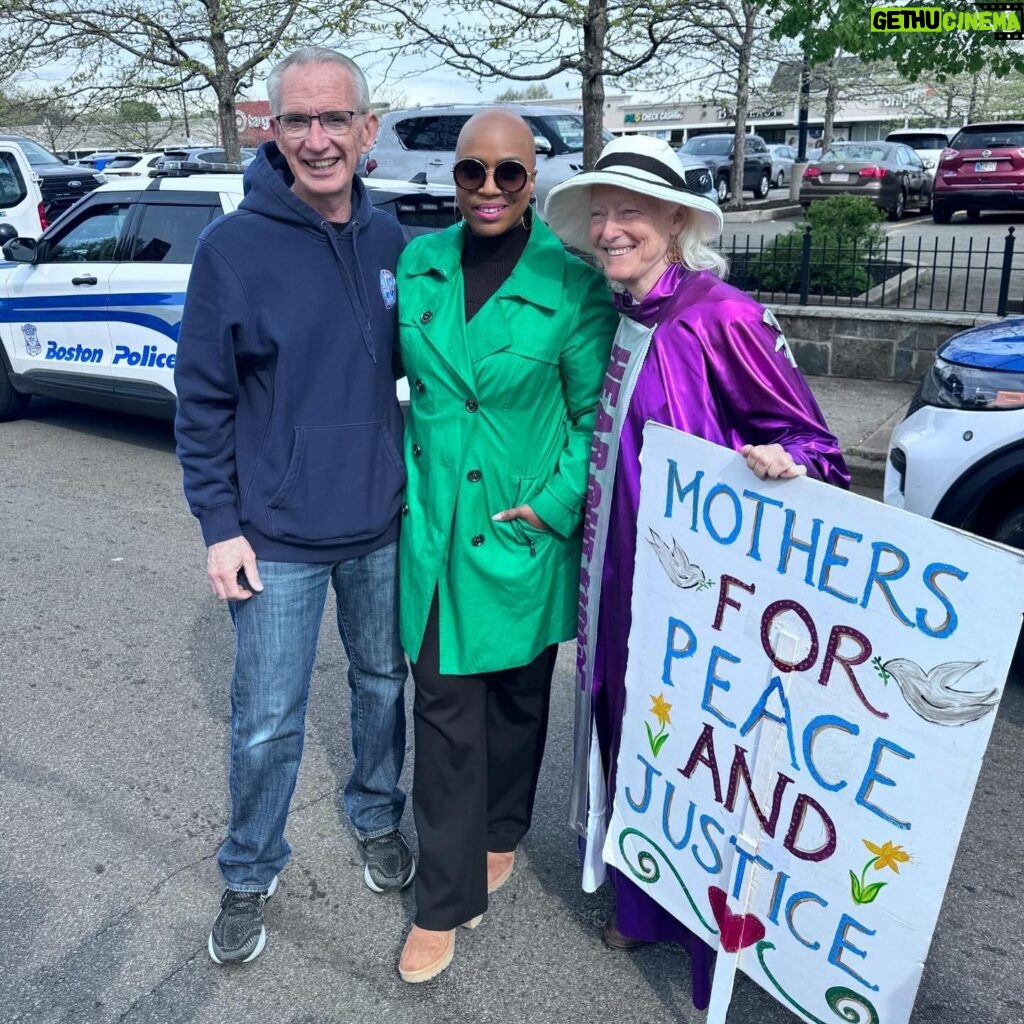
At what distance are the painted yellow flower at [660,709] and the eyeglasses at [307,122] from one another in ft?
4.50

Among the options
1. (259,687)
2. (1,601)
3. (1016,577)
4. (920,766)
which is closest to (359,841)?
(259,687)

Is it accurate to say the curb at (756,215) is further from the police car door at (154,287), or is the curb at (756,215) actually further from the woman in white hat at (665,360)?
the woman in white hat at (665,360)

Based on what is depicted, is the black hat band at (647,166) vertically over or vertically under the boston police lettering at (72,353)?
over

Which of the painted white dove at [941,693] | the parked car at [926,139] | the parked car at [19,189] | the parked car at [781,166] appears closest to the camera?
the painted white dove at [941,693]

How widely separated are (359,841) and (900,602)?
71.1 inches

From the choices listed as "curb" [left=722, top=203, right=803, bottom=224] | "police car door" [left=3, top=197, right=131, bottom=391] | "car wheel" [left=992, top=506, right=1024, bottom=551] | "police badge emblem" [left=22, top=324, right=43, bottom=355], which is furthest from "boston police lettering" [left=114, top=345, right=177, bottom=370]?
"curb" [left=722, top=203, right=803, bottom=224]

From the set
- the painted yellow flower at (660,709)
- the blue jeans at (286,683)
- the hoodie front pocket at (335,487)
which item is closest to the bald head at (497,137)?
the hoodie front pocket at (335,487)

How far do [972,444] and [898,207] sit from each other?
19471 millimetres

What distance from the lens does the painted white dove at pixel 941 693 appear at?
67.0 inches

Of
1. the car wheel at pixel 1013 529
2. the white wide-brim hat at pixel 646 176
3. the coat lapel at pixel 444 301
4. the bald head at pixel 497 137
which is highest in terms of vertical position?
the bald head at pixel 497 137

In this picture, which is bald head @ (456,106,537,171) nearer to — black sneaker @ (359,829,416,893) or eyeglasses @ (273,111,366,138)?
eyeglasses @ (273,111,366,138)

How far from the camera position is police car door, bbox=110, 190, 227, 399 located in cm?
666

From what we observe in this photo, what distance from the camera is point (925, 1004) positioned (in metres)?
2.51

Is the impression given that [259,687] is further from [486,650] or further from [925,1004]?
[925,1004]
